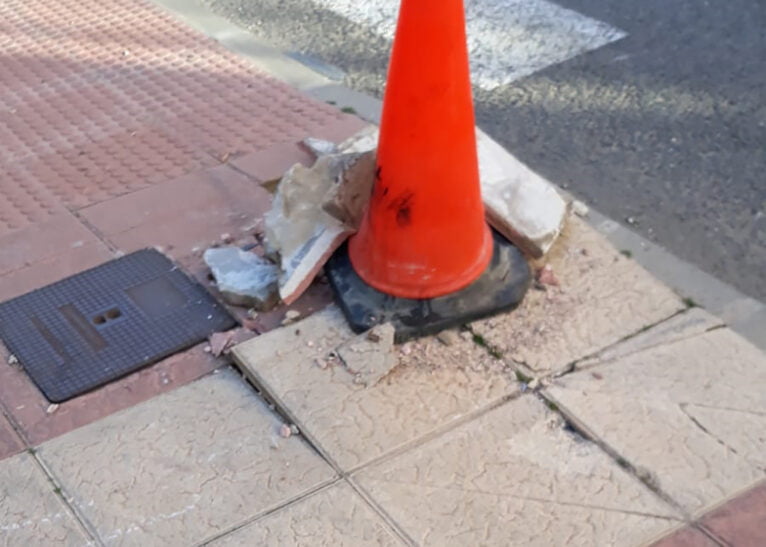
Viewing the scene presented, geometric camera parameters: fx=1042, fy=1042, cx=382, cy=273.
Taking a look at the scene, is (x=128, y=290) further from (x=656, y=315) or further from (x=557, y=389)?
(x=656, y=315)

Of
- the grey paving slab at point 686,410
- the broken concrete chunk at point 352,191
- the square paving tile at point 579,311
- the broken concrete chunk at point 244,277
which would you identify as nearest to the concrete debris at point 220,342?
the broken concrete chunk at point 244,277

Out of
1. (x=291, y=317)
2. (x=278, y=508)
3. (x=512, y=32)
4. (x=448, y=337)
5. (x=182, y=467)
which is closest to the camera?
(x=278, y=508)

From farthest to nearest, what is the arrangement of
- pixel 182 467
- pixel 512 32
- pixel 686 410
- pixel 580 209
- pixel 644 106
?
pixel 512 32 < pixel 644 106 < pixel 580 209 < pixel 686 410 < pixel 182 467

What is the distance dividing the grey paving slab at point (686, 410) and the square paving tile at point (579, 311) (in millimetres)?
118

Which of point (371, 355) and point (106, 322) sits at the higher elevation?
point (371, 355)

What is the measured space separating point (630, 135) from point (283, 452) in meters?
2.43

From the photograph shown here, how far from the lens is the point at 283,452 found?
287 cm

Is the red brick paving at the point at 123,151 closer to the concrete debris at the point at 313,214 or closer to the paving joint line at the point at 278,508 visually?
the concrete debris at the point at 313,214

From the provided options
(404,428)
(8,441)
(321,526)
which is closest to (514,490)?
(404,428)

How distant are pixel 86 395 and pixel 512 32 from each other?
3356 millimetres

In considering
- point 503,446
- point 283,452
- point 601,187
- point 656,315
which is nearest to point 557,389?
point 503,446

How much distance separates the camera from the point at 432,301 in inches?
127

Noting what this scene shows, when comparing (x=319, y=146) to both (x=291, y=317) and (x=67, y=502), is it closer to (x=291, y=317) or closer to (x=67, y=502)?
(x=291, y=317)

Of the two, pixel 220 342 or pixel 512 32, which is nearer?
pixel 220 342
